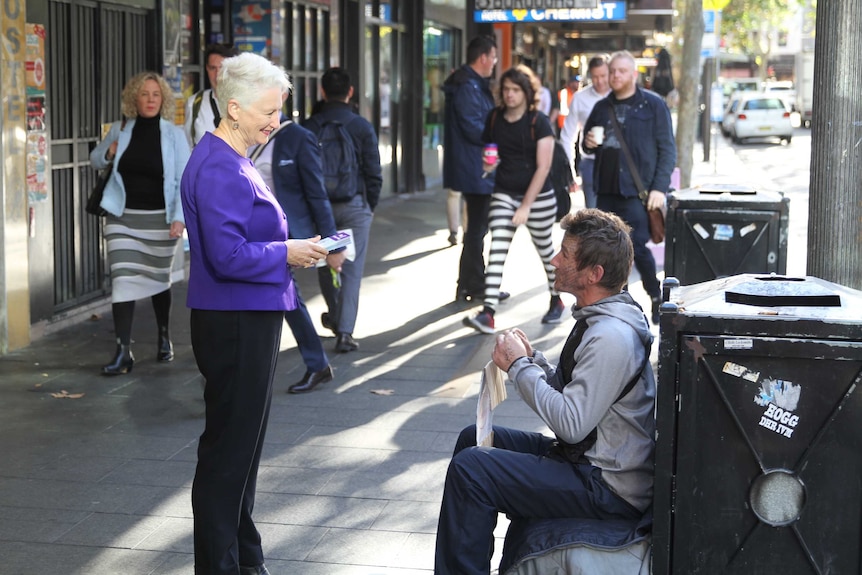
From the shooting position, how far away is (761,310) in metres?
3.48

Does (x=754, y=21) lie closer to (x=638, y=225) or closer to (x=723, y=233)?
(x=638, y=225)

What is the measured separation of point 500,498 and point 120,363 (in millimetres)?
4269

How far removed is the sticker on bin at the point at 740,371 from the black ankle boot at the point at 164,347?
5.14 meters

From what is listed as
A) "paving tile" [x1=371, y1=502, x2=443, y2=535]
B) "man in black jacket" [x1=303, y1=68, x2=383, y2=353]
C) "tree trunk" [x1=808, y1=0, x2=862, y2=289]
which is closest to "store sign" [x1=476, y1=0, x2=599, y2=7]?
"man in black jacket" [x1=303, y1=68, x2=383, y2=353]

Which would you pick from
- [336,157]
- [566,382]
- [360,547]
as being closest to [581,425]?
[566,382]

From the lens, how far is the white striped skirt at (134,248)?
7562mm

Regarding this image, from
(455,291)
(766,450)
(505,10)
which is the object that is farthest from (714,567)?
(505,10)

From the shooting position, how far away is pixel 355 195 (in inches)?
328

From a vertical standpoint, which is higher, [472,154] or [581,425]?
[472,154]

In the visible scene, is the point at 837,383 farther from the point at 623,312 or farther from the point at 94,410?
the point at 94,410

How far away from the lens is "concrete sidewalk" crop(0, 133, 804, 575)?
15.5 ft

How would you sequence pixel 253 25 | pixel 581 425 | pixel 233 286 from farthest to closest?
pixel 253 25 < pixel 233 286 < pixel 581 425

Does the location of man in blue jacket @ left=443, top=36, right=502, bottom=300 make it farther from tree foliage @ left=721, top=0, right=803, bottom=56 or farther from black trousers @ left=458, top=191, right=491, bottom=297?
tree foliage @ left=721, top=0, right=803, bottom=56

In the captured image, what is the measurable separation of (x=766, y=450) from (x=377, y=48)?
15.0 m
